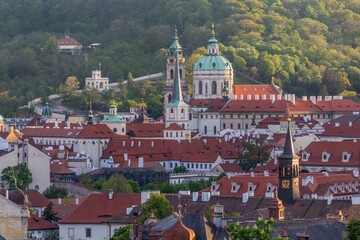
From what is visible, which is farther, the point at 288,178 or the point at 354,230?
the point at 288,178

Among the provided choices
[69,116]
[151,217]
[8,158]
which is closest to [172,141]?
[8,158]

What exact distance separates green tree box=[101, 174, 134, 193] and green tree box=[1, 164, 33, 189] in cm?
750

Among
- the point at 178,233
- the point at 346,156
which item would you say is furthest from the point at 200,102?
the point at 178,233

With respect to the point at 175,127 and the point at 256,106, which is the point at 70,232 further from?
the point at 256,106

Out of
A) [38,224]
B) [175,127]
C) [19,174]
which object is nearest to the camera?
[38,224]

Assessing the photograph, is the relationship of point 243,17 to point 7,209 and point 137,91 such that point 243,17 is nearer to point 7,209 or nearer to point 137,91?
point 137,91

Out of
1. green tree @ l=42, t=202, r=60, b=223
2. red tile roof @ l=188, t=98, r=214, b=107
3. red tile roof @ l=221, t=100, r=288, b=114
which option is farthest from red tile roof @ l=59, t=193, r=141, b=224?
red tile roof @ l=188, t=98, r=214, b=107

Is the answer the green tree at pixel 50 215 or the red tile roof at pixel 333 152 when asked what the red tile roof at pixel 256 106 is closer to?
the red tile roof at pixel 333 152

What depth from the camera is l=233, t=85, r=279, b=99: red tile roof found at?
156000 mm

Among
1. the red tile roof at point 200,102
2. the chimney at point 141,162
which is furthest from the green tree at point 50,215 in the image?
the red tile roof at point 200,102

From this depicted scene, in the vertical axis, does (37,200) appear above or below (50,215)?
above

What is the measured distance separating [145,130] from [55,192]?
36.7 meters

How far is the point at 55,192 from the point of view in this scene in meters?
95.2

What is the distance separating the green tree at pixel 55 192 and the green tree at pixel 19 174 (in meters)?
2.93
